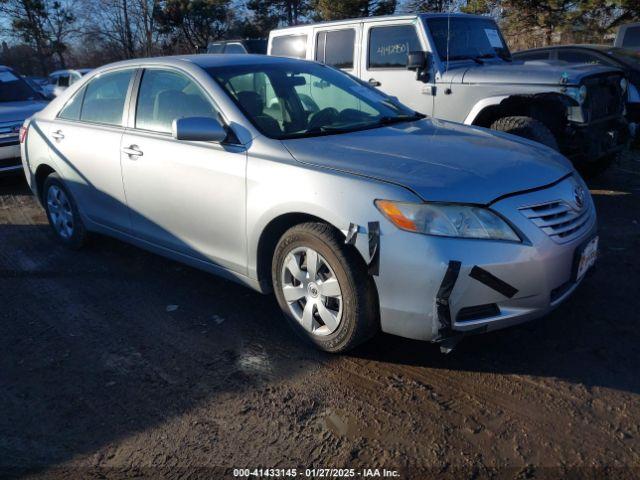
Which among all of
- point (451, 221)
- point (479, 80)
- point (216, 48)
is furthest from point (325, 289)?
point (216, 48)

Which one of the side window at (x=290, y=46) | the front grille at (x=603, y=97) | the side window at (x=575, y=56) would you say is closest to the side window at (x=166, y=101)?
the front grille at (x=603, y=97)

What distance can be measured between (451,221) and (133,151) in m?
2.49

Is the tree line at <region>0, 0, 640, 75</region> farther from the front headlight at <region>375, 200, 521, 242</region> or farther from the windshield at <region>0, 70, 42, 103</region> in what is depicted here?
the front headlight at <region>375, 200, 521, 242</region>

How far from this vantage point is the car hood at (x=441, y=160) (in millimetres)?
2930

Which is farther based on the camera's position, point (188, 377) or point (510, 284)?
point (188, 377)

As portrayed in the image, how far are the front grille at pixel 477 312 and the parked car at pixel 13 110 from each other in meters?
7.03

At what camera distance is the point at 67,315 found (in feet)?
13.3

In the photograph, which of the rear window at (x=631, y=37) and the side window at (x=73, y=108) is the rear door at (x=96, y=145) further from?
the rear window at (x=631, y=37)

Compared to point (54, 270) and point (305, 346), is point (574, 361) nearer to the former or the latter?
point (305, 346)

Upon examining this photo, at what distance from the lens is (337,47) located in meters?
7.57

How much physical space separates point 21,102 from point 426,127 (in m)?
7.15

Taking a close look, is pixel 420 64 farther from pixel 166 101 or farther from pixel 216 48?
pixel 216 48

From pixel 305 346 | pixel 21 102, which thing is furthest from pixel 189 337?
pixel 21 102

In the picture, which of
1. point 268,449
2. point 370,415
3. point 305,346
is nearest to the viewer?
point 268,449
